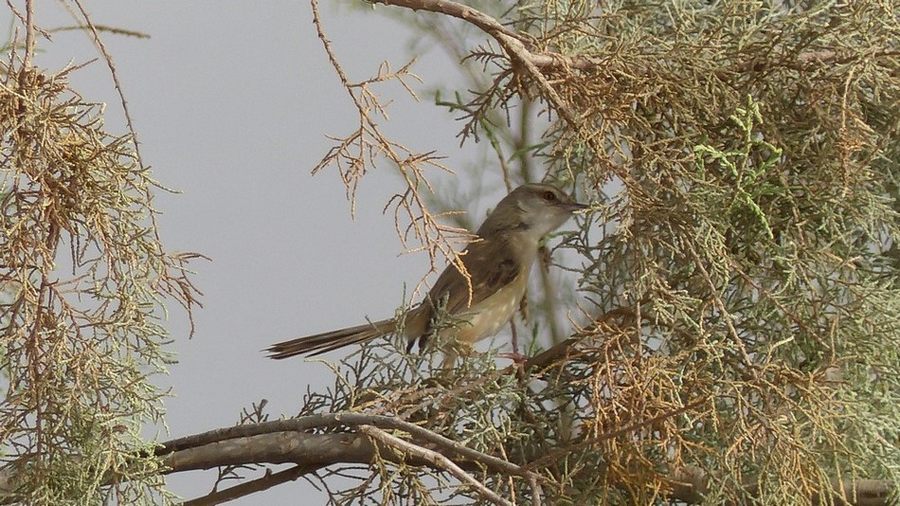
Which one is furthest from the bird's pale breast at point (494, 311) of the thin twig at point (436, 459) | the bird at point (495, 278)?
the thin twig at point (436, 459)

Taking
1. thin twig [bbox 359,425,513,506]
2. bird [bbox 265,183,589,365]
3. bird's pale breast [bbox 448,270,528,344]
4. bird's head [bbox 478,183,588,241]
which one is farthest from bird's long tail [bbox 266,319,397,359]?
thin twig [bbox 359,425,513,506]

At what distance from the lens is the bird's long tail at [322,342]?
5.39ft

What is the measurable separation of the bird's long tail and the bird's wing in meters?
0.10

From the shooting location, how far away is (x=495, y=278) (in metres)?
1.67

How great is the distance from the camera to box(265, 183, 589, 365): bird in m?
1.63

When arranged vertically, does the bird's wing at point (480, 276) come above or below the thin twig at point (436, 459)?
above

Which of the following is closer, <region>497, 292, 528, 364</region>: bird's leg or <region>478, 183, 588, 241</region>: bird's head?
<region>497, 292, 528, 364</region>: bird's leg

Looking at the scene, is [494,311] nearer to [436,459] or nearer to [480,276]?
[480,276]

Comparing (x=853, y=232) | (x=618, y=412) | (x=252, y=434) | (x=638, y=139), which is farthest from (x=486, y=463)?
(x=853, y=232)

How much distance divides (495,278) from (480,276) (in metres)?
0.02

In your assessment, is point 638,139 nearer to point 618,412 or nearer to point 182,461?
point 618,412

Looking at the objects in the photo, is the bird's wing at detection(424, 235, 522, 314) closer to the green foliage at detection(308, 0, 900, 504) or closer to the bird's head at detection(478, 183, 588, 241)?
the bird's head at detection(478, 183, 588, 241)

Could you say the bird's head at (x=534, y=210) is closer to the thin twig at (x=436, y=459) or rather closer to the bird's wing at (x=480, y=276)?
the bird's wing at (x=480, y=276)

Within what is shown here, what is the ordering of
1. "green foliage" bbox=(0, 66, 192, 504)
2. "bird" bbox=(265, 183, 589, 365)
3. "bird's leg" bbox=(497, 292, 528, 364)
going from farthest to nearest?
"bird" bbox=(265, 183, 589, 365) < "bird's leg" bbox=(497, 292, 528, 364) < "green foliage" bbox=(0, 66, 192, 504)
